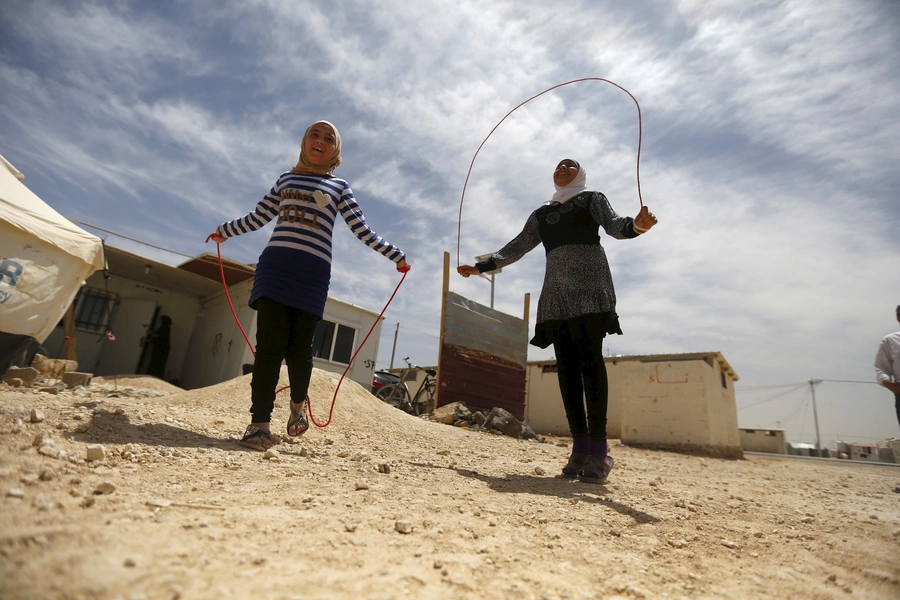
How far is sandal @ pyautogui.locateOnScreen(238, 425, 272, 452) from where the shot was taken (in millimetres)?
2092

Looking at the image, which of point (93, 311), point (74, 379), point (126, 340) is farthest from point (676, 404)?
point (93, 311)

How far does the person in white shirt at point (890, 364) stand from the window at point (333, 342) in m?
9.06

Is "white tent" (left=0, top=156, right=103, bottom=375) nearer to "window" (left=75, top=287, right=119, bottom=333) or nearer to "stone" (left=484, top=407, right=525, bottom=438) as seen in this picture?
"stone" (left=484, top=407, right=525, bottom=438)

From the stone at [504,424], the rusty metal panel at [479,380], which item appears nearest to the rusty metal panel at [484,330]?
the rusty metal panel at [479,380]

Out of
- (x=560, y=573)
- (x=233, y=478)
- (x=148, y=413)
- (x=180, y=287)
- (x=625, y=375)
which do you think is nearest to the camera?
(x=560, y=573)

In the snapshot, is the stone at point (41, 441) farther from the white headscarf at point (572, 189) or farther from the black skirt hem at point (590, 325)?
the white headscarf at point (572, 189)

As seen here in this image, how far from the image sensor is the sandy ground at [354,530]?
2.43 feet

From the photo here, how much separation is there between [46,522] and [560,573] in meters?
1.00

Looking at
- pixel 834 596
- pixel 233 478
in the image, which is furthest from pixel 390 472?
pixel 834 596

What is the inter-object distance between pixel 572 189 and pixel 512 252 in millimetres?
539

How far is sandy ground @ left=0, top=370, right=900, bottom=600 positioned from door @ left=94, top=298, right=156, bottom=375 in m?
9.22

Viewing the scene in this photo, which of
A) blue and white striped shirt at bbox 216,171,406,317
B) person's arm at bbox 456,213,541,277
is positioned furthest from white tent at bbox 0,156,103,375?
person's arm at bbox 456,213,541,277

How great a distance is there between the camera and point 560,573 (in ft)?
3.09

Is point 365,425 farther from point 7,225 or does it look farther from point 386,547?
point 7,225
